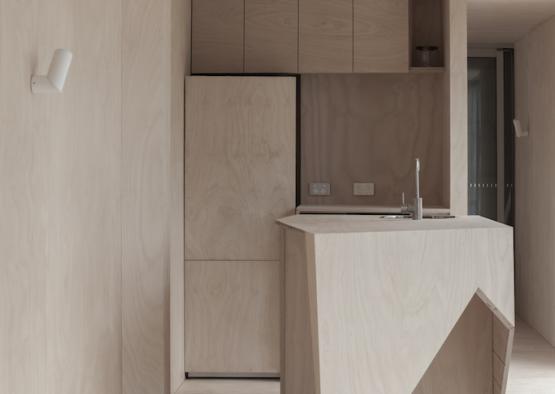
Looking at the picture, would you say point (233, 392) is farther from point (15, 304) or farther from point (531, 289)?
point (531, 289)


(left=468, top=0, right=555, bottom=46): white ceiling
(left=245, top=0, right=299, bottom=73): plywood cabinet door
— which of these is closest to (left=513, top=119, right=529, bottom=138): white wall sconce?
(left=468, top=0, right=555, bottom=46): white ceiling

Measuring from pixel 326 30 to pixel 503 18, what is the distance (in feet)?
4.30

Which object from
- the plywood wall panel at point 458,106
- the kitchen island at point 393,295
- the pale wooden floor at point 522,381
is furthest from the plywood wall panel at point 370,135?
the kitchen island at point 393,295

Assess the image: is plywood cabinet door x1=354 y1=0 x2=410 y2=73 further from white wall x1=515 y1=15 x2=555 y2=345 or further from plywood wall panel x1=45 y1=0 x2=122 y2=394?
plywood wall panel x1=45 y1=0 x2=122 y2=394

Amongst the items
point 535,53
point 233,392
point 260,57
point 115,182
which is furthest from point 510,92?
point 115,182

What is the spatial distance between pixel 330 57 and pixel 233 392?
213 centimetres

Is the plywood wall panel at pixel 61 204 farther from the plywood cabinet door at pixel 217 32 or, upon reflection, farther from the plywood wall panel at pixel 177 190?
the plywood cabinet door at pixel 217 32

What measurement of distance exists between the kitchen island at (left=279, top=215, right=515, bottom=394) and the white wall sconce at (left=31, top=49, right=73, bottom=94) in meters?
0.91

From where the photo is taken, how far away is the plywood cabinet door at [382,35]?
4.26 metres

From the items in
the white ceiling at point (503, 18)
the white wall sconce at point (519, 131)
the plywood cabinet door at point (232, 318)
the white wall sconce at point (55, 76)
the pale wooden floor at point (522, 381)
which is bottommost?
the pale wooden floor at point (522, 381)

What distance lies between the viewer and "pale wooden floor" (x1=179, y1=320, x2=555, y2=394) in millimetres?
3697

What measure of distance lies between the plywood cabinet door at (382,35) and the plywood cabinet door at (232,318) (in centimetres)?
145

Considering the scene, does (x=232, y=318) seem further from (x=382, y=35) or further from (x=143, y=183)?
(x=382, y=35)

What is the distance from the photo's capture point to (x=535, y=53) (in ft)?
16.2
